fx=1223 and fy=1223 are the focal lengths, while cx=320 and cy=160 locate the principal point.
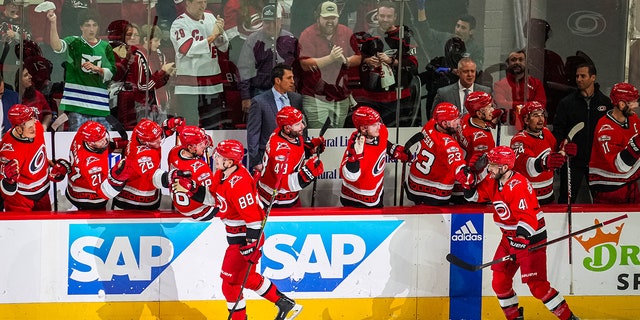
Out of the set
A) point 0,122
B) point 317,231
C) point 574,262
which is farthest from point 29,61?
point 574,262

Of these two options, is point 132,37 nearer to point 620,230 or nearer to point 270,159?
point 270,159

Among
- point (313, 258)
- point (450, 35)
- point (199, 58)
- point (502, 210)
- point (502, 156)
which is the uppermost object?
point (450, 35)

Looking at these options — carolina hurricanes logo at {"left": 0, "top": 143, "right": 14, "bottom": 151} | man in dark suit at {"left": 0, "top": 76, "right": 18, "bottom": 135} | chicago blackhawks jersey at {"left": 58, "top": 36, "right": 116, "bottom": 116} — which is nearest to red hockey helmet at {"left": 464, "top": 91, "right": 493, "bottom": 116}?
chicago blackhawks jersey at {"left": 58, "top": 36, "right": 116, "bottom": 116}

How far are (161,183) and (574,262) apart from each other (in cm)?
312

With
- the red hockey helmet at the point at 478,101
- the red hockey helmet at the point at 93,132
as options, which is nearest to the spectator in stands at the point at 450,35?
the red hockey helmet at the point at 478,101

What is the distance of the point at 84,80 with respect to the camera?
9.62m

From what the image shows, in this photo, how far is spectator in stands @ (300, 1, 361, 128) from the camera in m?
9.73

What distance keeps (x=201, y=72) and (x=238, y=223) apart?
1793mm

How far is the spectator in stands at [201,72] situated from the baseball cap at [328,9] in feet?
2.60

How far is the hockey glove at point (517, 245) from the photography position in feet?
27.8

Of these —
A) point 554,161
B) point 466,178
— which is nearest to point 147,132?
point 466,178

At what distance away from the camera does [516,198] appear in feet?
27.7

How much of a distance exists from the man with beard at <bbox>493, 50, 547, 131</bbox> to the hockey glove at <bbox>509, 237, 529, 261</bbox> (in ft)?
5.21

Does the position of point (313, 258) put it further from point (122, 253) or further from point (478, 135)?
point (478, 135)
